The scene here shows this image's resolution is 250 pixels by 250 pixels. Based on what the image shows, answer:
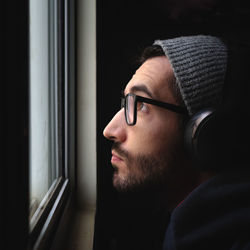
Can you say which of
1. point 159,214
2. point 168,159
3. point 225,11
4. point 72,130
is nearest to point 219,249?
point 168,159

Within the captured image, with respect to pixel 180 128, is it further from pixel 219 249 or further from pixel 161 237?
pixel 161 237

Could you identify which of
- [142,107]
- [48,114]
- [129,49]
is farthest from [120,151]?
[129,49]

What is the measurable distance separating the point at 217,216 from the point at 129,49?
3.04 ft

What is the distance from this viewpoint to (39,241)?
528mm

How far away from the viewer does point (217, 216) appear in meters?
0.68

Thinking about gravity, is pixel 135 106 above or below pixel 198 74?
below

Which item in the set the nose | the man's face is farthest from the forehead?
the nose

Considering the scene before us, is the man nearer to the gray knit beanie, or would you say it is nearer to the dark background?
the gray knit beanie

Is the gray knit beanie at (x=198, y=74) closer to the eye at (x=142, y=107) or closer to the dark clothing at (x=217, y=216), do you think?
the eye at (x=142, y=107)

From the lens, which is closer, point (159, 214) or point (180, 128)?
point (180, 128)

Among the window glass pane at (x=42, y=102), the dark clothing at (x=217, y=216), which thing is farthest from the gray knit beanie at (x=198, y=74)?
Answer: the window glass pane at (x=42, y=102)

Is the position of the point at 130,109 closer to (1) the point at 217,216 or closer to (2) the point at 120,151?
(2) the point at 120,151

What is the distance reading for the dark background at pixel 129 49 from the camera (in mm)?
1276

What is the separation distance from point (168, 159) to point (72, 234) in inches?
17.3
